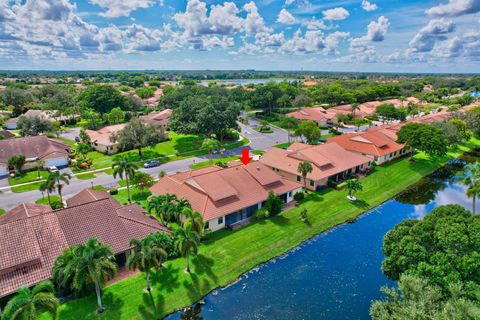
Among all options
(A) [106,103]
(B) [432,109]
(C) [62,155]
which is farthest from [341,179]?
(B) [432,109]

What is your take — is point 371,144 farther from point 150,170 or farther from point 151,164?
point 151,164

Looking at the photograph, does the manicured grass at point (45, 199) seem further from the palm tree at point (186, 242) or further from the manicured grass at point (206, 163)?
the palm tree at point (186, 242)

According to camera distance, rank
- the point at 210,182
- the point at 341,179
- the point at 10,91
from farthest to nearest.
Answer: the point at 10,91 < the point at 341,179 < the point at 210,182

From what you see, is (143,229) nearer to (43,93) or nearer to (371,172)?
(371,172)

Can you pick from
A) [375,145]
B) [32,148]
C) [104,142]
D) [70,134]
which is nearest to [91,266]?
[32,148]

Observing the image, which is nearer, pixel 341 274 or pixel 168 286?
pixel 168 286

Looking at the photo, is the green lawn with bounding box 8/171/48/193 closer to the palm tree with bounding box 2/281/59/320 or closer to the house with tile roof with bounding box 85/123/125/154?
the house with tile roof with bounding box 85/123/125/154

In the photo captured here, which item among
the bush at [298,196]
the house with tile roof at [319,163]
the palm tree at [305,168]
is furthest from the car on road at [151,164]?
the bush at [298,196]
